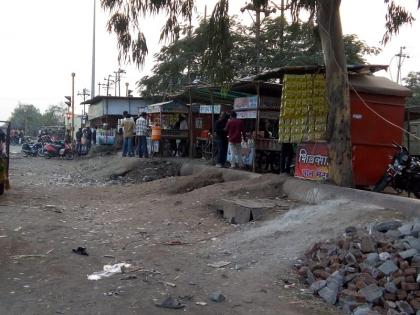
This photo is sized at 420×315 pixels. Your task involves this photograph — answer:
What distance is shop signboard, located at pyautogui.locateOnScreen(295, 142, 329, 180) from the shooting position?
11095 mm

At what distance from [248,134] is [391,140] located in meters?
5.10

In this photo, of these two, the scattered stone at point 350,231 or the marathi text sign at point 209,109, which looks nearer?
the scattered stone at point 350,231

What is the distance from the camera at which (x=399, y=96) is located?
36.2 feet

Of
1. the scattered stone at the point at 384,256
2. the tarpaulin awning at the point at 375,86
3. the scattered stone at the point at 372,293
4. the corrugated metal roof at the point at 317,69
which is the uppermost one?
the corrugated metal roof at the point at 317,69

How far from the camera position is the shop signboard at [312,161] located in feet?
36.4

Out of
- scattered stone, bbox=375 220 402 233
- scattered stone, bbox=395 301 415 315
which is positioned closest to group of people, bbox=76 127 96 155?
scattered stone, bbox=375 220 402 233

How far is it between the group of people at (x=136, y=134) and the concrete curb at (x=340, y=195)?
10160mm

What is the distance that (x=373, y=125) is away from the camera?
10852 mm

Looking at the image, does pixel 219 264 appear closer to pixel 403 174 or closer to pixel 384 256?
pixel 384 256

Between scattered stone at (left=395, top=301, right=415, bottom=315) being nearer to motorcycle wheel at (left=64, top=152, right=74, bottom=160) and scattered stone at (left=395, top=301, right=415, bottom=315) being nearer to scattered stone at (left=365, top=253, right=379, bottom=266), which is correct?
scattered stone at (left=365, top=253, right=379, bottom=266)

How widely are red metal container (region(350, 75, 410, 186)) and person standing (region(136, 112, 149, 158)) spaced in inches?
425

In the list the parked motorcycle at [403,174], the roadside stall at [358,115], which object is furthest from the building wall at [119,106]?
the parked motorcycle at [403,174]

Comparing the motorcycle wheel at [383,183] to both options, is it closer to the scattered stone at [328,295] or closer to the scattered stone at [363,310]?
the scattered stone at [328,295]

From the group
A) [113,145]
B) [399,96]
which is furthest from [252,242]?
[113,145]
